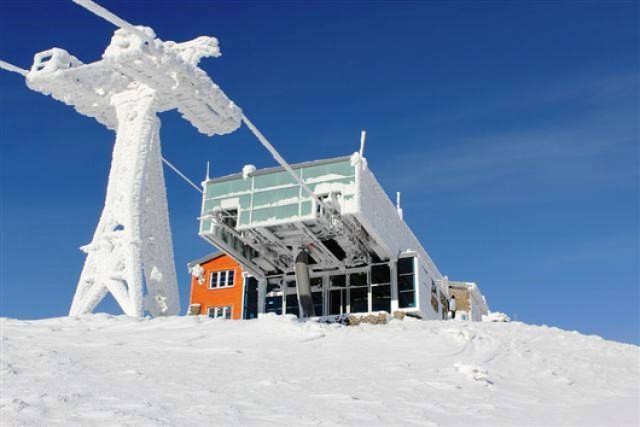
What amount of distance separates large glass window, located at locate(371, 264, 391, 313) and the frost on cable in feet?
45.6

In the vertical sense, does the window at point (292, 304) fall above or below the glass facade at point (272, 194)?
below

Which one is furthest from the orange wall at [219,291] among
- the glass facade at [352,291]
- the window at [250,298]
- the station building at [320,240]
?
the glass facade at [352,291]

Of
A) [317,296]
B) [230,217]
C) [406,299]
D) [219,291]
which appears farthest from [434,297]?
[219,291]

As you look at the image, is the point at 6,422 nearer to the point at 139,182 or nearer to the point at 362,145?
the point at 139,182

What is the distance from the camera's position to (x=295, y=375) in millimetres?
14117

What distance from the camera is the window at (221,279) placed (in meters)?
51.1

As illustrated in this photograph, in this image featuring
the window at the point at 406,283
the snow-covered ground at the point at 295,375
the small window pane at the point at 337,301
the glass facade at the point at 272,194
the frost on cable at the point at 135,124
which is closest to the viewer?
the snow-covered ground at the point at 295,375

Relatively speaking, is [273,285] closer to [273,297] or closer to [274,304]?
[273,297]

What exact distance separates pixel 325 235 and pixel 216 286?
18261mm

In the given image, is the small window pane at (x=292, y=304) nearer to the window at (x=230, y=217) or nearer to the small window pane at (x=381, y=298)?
the small window pane at (x=381, y=298)

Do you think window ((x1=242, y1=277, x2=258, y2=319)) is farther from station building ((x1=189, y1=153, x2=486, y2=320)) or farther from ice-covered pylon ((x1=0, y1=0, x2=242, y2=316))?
ice-covered pylon ((x1=0, y1=0, x2=242, y2=316))

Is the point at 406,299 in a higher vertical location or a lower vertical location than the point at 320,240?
lower

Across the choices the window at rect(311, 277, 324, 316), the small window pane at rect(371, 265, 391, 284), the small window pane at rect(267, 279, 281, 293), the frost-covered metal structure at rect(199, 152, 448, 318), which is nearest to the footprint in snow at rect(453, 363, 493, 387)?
the frost-covered metal structure at rect(199, 152, 448, 318)

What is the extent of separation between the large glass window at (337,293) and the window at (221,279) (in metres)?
13.2
